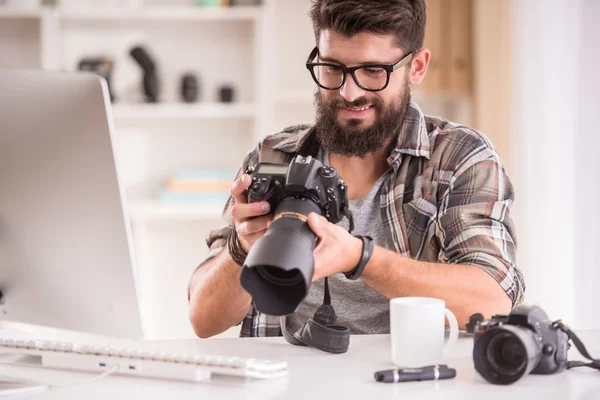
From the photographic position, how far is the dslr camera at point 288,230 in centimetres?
94

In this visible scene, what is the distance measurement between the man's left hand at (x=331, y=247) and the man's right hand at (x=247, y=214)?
0.31 feet

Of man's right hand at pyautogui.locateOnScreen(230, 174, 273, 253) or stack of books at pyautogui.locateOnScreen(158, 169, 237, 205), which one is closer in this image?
man's right hand at pyautogui.locateOnScreen(230, 174, 273, 253)

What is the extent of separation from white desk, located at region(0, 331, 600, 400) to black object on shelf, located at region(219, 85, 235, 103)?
7.17ft

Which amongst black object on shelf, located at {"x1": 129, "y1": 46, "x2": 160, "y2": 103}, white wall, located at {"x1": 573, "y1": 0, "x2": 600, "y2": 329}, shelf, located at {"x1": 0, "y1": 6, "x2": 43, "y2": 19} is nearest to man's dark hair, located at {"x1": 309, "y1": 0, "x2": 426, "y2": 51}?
white wall, located at {"x1": 573, "y1": 0, "x2": 600, "y2": 329}

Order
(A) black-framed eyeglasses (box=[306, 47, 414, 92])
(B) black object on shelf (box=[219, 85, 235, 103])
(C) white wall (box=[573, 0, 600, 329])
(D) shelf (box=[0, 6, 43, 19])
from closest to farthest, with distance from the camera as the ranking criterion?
1. (A) black-framed eyeglasses (box=[306, 47, 414, 92])
2. (C) white wall (box=[573, 0, 600, 329])
3. (D) shelf (box=[0, 6, 43, 19])
4. (B) black object on shelf (box=[219, 85, 235, 103])

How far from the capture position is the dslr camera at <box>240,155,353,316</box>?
94cm

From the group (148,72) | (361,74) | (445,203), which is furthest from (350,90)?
(148,72)

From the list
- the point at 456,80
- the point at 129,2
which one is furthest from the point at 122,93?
the point at 456,80

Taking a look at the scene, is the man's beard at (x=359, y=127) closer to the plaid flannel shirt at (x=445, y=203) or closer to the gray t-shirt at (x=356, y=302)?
the plaid flannel shirt at (x=445, y=203)

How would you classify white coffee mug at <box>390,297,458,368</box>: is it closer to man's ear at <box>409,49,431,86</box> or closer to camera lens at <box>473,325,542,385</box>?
camera lens at <box>473,325,542,385</box>

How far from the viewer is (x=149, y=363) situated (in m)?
1.02

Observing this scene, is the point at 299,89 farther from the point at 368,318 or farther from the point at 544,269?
the point at 368,318

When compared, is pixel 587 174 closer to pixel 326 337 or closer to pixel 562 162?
pixel 562 162

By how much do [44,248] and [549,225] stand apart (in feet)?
6.04
